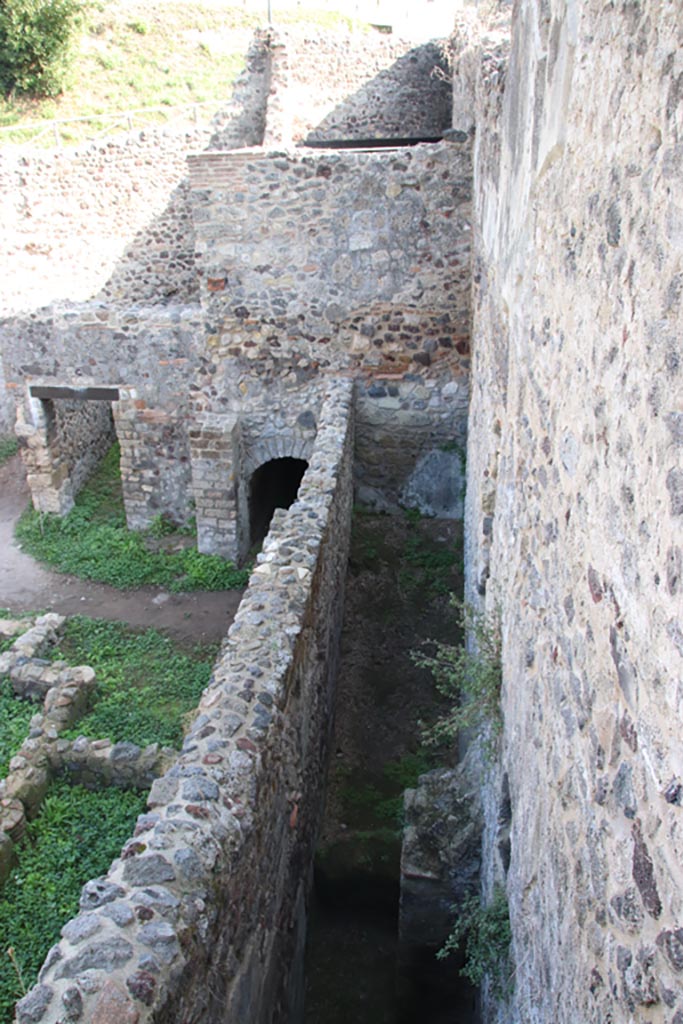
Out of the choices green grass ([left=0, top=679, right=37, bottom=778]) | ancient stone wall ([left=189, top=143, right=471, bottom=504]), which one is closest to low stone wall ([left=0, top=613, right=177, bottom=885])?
green grass ([left=0, top=679, right=37, bottom=778])

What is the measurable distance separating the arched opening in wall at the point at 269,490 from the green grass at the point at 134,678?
2.30 metres

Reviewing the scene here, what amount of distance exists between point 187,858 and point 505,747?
140 centimetres

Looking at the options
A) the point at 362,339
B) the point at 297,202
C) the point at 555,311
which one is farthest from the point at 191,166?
the point at 555,311

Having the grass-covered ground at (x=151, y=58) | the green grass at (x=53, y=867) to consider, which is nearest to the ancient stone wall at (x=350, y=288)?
the green grass at (x=53, y=867)

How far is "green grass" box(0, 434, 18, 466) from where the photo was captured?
13383 millimetres

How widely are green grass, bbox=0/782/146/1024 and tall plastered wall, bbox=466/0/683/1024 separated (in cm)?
329

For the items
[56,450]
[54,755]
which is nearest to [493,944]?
[54,755]

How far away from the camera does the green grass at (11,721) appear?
6417mm

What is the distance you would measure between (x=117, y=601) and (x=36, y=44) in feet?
52.9

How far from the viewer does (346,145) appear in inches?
534

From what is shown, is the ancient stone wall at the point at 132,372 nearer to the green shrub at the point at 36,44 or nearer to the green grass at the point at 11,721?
the green grass at the point at 11,721

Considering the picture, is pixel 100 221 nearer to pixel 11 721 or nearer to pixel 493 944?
pixel 11 721

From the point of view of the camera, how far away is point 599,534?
6.03 ft

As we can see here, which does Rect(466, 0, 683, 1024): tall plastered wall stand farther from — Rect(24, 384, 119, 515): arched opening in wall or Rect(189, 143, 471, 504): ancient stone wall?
Rect(24, 384, 119, 515): arched opening in wall
